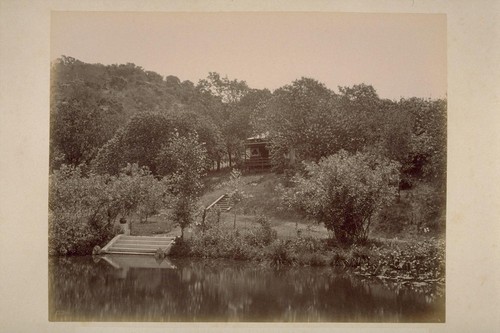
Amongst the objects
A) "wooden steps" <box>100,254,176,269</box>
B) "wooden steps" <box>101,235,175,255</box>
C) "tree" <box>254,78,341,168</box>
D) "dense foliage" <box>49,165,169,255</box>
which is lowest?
"wooden steps" <box>100,254,176,269</box>

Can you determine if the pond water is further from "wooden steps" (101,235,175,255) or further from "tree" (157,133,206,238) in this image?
"tree" (157,133,206,238)

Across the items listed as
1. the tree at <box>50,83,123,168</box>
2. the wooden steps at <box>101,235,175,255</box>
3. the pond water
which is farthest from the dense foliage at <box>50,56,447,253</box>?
the pond water

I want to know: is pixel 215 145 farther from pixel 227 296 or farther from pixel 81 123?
pixel 227 296

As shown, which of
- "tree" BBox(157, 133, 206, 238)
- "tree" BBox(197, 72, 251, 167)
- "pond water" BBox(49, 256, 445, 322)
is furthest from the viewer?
"tree" BBox(157, 133, 206, 238)

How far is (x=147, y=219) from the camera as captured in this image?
14.9ft

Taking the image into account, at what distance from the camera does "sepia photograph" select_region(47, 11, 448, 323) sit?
4.33m

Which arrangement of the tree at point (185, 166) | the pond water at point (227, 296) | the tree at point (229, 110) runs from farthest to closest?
the tree at point (185, 166) < the tree at point (229, 110) < the pond water at point (227, 296)

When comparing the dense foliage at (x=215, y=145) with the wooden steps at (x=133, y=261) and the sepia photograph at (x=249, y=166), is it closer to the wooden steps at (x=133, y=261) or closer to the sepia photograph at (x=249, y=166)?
the sepia photograph at (x=249, y=166)

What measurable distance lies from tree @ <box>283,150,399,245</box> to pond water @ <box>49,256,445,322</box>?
40 cm

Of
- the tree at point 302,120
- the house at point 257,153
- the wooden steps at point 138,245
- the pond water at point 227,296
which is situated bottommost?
the pond water at point 227,296

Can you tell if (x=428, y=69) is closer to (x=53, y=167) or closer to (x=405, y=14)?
(x=405, y=14)

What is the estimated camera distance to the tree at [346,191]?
14.6ft

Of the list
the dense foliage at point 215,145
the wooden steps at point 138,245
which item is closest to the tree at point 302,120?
the dense foliage at point 215,145
